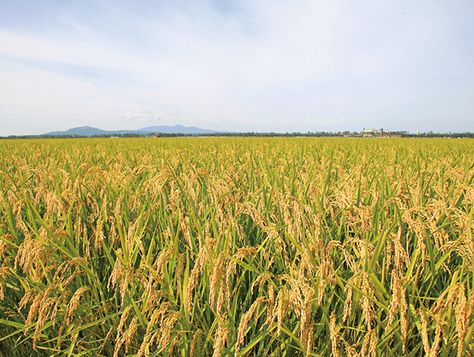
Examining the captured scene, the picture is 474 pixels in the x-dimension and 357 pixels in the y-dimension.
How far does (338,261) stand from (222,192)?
784mm

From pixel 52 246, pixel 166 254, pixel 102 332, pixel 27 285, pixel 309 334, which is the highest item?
pixel 166 254

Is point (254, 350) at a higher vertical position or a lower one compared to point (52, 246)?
lower

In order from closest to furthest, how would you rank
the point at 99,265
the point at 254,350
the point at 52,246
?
1. the point at 254,350
2. the point at 52,246
3. the point at 99,265

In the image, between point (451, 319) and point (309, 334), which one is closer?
point (309, 334)

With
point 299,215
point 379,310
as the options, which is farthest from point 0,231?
point 379,310

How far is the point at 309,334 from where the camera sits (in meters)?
1.13

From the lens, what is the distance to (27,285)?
5.65ft

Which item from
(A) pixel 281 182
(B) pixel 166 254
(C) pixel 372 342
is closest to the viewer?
(C) pixel 372 342

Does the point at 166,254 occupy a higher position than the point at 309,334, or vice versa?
the point at 166,254

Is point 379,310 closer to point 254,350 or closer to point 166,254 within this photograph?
point 254,350

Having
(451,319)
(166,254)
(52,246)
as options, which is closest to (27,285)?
(52,246)

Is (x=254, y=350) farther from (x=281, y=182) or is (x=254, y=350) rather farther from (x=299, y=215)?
(x=281, y=182)

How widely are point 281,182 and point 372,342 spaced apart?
1.65 meters

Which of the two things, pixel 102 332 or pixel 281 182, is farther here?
pixel 281 182
